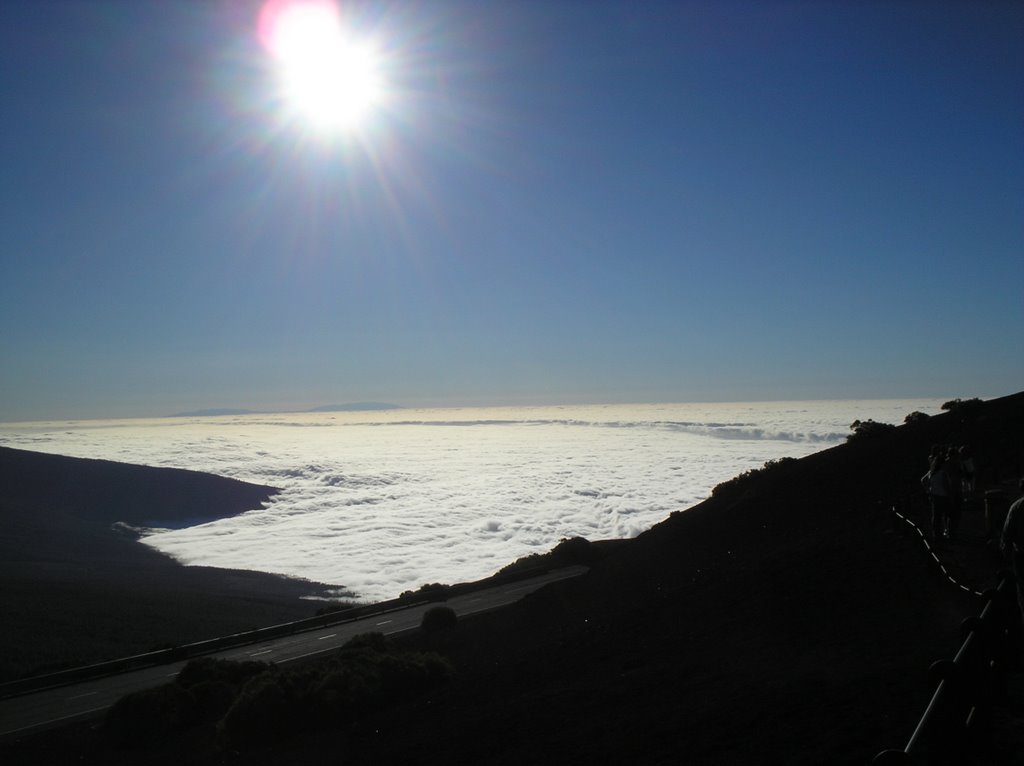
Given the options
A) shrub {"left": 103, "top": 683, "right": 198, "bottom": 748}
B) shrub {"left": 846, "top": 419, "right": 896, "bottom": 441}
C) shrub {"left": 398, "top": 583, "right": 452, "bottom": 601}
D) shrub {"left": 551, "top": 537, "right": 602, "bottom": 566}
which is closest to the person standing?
shrub {"left": 103, "top": 683, "right": 198, "bottom": 748}

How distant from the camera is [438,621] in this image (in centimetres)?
2094

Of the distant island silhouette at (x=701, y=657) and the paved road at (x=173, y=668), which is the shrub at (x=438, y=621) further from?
the paved road at (x=173, y=668)

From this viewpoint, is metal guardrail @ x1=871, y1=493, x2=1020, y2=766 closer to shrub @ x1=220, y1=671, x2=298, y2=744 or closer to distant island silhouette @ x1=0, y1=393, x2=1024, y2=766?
distant island silhouette @ x1=0, y1=393, x2=1024, y2=766

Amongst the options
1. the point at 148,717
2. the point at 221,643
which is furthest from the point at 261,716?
the point at 221,643

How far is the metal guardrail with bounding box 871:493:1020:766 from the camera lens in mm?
3381

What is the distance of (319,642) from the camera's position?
22.5m

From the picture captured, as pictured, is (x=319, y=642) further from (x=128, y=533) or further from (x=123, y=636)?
(x=128, y=533)

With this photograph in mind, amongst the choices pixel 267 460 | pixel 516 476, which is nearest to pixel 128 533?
pixel 516 476

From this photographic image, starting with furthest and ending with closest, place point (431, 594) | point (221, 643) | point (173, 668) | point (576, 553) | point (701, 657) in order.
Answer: point (576, 553), point (431, 594), point (221, 643), point (173, 668), point (701, 657)

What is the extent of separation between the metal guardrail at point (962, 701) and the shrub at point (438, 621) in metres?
17.2

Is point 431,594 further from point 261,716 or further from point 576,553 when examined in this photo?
point 261,716

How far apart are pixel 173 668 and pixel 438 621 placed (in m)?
7.33

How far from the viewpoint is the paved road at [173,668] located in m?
15.5

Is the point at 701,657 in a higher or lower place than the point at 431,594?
higher
